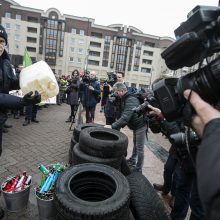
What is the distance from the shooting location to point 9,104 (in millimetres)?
2404

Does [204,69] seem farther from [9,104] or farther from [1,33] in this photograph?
[1,33]

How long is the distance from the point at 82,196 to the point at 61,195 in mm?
563

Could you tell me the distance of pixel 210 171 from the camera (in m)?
0.79

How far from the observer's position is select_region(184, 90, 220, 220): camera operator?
2.45 feet

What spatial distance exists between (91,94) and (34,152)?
11.1 feet

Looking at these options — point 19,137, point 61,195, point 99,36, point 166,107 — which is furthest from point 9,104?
point 99,36

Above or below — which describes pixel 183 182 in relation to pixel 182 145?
below

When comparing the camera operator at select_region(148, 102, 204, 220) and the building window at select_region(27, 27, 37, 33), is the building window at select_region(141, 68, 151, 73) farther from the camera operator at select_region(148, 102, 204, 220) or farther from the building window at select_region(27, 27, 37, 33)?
the camera operator at select_region(148, 102, 204, 220)

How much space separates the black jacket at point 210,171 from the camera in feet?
2.44

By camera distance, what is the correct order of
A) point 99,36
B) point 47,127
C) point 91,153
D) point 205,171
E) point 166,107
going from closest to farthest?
point 205,171, point 166,107, point 91,153, point 47,127, point 99,36

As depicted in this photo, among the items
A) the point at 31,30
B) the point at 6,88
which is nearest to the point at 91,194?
the point at 6,88

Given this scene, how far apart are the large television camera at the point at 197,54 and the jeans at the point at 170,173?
2.21 metres

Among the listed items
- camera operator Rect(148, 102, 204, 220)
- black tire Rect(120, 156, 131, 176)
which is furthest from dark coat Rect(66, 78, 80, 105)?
camera operator Rect(148, 102, 204, 220)

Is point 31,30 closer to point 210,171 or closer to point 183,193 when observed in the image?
point 183,193
